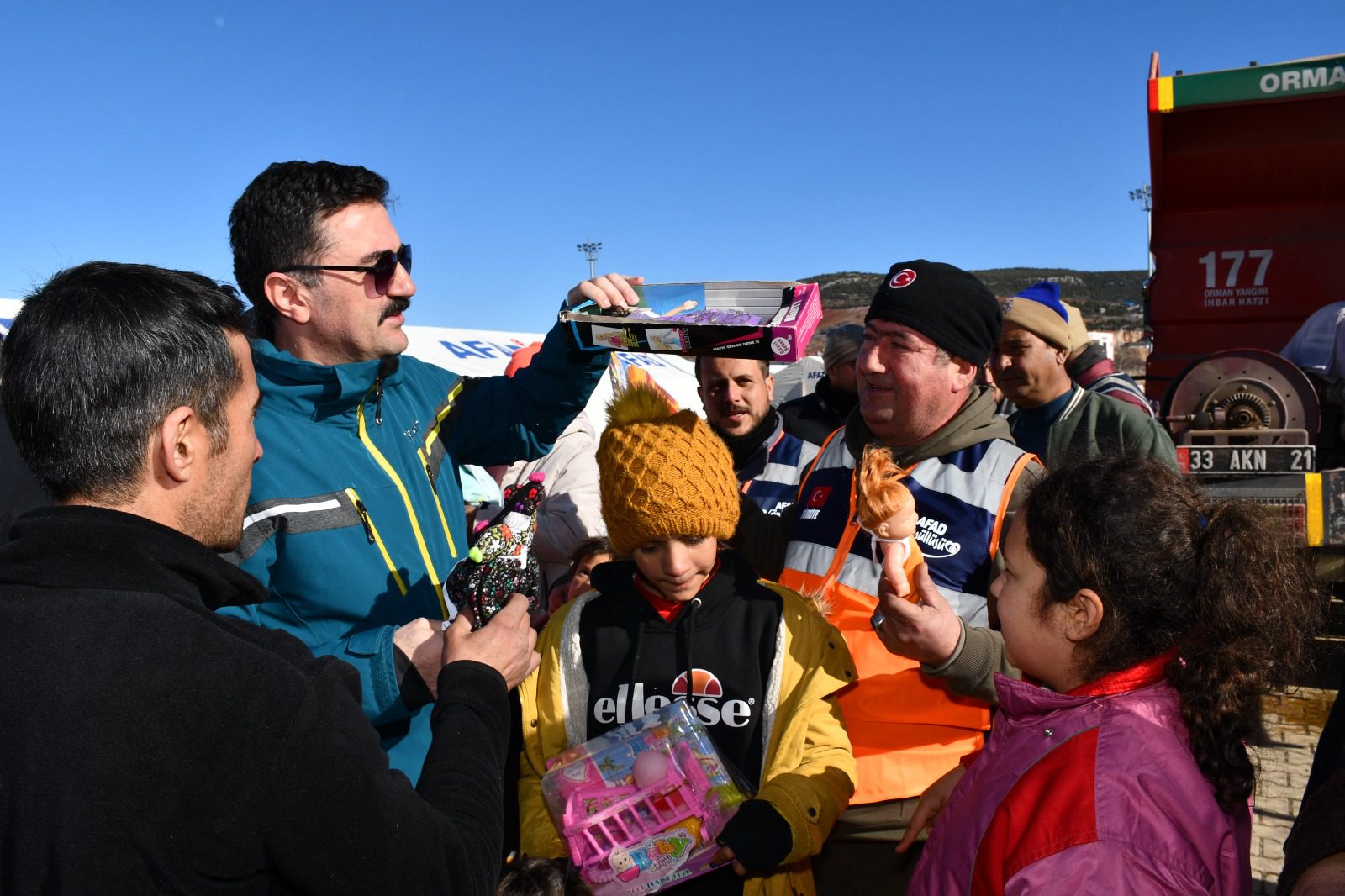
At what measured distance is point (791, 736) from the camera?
7.47 ft

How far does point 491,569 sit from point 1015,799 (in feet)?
3.65

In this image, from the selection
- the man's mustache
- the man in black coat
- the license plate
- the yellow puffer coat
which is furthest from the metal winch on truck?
the man in black coat

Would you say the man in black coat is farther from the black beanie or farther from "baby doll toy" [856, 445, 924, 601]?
the black beanie

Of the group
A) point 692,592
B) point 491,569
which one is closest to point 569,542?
point 692,592

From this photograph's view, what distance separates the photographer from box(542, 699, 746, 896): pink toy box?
2.06 metres

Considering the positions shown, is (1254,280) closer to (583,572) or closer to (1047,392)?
(1047,392)

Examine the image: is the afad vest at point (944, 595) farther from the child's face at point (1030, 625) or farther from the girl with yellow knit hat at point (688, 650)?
the child's face at point (1030, 625)

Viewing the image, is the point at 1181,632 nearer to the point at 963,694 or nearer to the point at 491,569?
the point at 963,694

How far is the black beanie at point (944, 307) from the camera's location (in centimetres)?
255

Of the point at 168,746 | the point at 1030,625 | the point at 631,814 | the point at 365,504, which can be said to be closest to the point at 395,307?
the point at 365,504

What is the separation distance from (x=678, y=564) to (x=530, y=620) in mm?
527

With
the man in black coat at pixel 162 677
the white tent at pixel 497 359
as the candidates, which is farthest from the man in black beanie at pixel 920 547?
the white tent at pixel 497 359

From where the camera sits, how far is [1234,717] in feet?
5.22

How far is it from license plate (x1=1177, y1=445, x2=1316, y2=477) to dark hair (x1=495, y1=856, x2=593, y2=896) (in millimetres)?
4378
